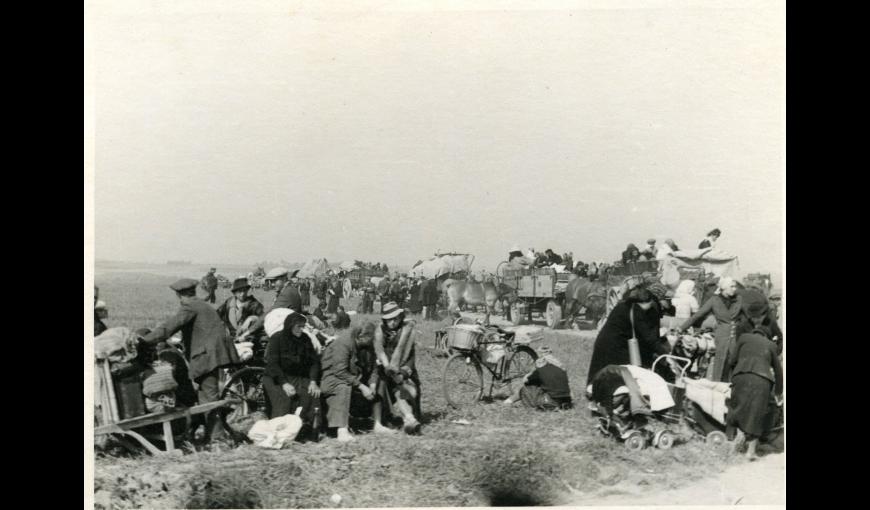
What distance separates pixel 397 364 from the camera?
7.88 m

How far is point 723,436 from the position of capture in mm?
7973

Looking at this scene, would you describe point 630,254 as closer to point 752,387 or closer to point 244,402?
point 752,387

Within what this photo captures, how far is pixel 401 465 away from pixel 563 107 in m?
3.80

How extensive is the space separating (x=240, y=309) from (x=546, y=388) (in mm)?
3083

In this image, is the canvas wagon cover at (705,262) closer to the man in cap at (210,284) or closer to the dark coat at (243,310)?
the dark coat at (243,310)

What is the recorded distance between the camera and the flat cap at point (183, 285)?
A: 766 cm

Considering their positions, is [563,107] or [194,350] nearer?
[194,350]

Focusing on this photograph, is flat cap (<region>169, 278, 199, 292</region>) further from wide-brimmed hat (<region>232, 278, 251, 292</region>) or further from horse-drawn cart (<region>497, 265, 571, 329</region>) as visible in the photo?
horse-drawn cart (<region>497, 265, 571, 329</region>)

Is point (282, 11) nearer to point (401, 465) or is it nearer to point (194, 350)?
point (194, 350)

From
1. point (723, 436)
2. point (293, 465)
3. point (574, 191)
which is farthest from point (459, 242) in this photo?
point (723, 436)

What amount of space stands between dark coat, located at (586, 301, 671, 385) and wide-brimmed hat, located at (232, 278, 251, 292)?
3455mm

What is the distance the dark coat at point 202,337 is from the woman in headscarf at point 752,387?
15.5 ft

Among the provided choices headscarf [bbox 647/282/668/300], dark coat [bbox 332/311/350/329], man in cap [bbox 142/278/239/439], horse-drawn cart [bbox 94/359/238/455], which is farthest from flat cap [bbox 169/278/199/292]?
headscarf [bbox 647/282/668/300]

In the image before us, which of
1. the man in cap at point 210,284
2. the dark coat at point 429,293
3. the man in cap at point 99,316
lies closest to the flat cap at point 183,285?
the man in cap at point 210,284
